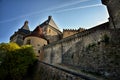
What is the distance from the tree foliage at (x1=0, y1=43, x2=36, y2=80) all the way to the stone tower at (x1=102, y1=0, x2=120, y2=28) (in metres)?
10.9

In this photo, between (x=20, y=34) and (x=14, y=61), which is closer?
(x=14, y=61)

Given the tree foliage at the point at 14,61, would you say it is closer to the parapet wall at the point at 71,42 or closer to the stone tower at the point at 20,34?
the parapet wall at the point at 71,42

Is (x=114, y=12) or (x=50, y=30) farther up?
(x=50, y=30)

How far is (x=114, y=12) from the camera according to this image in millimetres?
14352

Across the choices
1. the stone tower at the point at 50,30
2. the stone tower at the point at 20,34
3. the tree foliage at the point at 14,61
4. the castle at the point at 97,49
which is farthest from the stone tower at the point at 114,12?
the stone tower at the point at 20,34

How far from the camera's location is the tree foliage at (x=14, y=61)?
16.5 m

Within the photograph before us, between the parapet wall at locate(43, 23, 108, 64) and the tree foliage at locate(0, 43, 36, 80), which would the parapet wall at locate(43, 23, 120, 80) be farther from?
the tree foliage at locate(0, 43, 36, 80)

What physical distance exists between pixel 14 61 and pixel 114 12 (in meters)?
12.9

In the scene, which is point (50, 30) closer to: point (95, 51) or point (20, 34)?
point (20, 34)

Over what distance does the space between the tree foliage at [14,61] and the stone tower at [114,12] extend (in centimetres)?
1091

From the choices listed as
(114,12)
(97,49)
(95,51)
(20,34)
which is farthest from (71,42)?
(20,34)

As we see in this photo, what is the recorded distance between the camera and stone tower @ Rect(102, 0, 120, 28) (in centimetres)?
1378

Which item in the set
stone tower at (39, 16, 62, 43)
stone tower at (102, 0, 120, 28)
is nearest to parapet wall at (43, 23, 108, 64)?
stone tower at (102, 0, 120, 28)

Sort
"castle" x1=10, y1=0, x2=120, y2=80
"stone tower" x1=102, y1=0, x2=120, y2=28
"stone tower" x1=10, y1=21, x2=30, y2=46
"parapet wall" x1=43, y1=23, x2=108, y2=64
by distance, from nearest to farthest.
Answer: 1. "castle" x1=10, y1=0, x2=120, y2=80
2. "stone tower" x1=102, y1=0, x2=120, y2=28
3. "parapet wall" x1=43, y1=23, x2=108, y2=64
4. "stone tower" x1=10, y1=21, x2=30, y2=46
